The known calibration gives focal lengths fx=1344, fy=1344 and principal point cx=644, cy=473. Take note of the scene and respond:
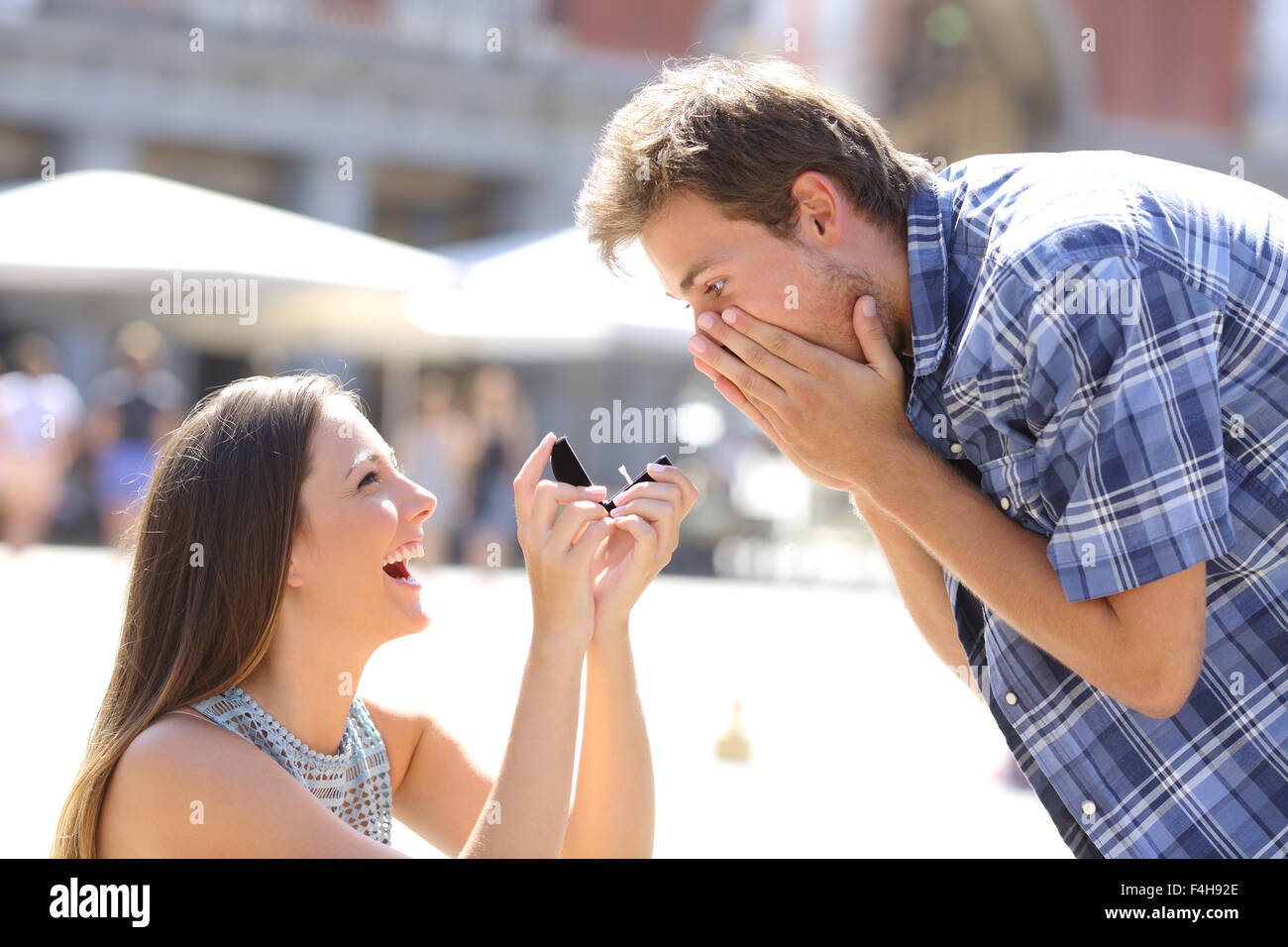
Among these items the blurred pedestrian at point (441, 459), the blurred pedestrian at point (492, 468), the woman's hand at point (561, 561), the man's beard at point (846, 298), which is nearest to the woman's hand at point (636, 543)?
the woman's hand at point (561, 561)

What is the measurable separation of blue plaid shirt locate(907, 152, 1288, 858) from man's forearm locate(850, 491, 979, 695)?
0.18 meters

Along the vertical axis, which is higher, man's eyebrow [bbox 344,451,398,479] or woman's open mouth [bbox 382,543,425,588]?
man's eyebrow [bbox 344,451,398,479]

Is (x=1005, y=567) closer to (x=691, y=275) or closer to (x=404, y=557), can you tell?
(x=691, y=275)

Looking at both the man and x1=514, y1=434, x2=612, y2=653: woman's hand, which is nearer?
the man

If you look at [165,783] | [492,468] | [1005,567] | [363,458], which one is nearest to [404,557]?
[363,458]

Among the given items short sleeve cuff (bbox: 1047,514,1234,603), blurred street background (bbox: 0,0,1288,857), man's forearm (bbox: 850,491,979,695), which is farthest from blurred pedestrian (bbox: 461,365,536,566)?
short sleeve cuff (bbox: 1047,514,1234,603)

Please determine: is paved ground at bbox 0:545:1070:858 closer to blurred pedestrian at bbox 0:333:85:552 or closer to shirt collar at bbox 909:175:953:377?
blurred pedestrian at bbox 0:333:85:552

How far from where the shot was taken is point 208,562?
224 centimetres

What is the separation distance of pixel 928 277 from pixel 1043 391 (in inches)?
12.4

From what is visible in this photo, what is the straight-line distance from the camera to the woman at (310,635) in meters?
2.03

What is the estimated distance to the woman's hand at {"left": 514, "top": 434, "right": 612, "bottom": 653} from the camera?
6.80 ft

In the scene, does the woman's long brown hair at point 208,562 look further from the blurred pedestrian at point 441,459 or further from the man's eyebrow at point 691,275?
the blurred pedestrian at point 441,459
